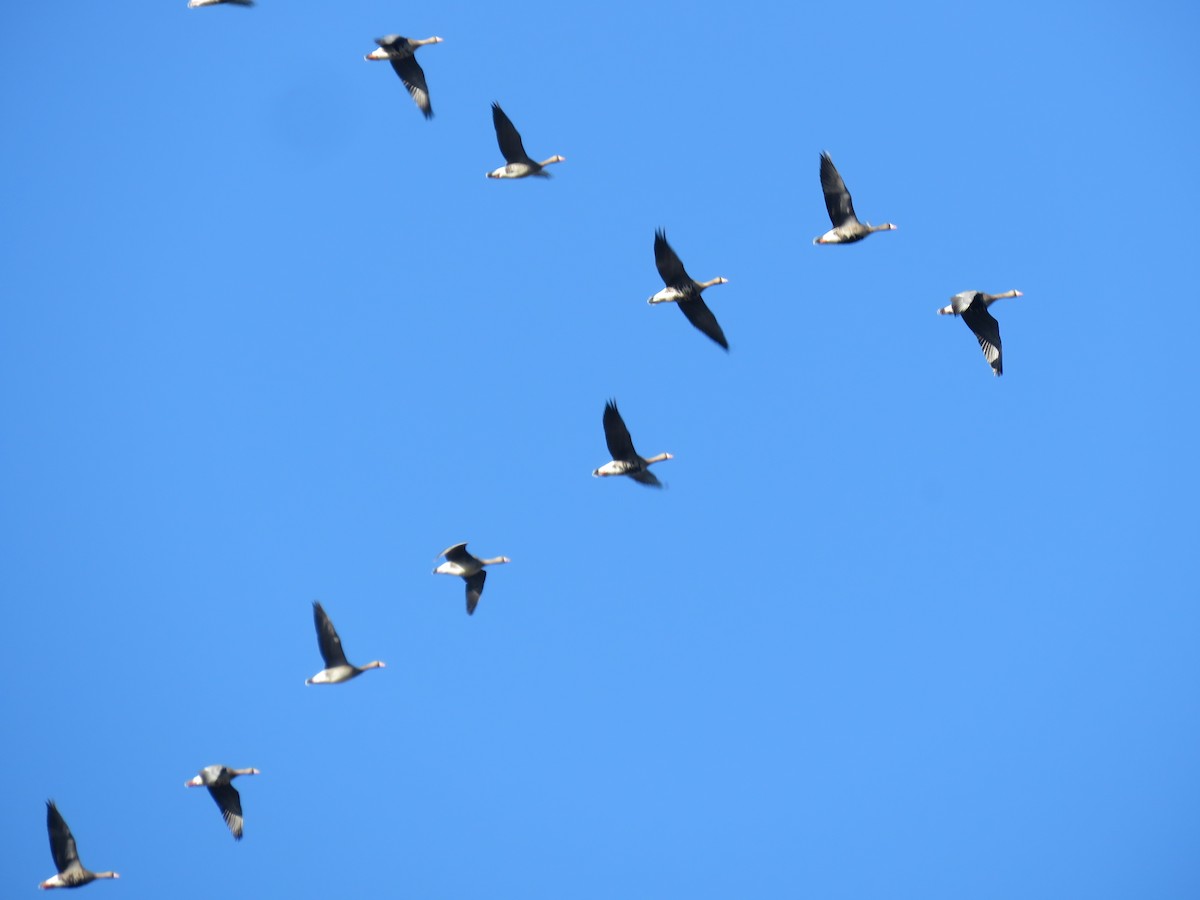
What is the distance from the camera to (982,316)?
4094cm

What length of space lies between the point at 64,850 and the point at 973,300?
26.2 m

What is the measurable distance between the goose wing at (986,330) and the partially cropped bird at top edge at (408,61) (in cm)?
1473

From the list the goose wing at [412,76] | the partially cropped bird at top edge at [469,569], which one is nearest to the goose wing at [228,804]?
the partially cropped bird at top edge at [469,569]

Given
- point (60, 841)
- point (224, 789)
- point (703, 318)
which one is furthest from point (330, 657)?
point (703, 318)

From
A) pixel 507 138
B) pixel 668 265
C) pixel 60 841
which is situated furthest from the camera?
pixel 507 138

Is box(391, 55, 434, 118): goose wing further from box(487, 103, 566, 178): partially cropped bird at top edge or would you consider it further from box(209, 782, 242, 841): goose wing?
box(209, 782, 242, 841): goose wing

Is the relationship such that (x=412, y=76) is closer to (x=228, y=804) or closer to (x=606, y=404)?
(x=606, y=404)

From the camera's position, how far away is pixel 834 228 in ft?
135

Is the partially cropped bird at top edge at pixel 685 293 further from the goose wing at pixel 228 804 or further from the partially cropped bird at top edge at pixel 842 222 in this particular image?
the goose wing at pixel 228 804

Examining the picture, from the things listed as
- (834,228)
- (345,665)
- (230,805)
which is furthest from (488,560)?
(834,228)

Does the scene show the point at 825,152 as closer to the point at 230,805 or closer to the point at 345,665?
the point at 345,665

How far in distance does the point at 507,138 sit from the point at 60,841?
21112 millimetres

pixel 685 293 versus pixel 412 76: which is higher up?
pixel 412 76

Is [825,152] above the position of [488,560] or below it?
above
